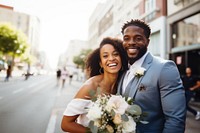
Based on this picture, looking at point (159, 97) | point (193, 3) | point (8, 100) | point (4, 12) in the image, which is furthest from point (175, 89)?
point (193, 3)

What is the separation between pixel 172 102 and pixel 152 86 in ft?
0.58

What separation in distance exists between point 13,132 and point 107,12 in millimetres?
27597

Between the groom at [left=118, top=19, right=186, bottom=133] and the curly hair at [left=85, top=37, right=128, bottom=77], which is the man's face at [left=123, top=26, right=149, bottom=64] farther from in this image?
the curly hair at [left=85, top=37, right=128, bottom=77]

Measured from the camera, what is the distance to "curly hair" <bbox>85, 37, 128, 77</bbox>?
2170 millimetres

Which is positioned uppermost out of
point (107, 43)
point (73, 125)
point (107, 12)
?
point (107, 12)

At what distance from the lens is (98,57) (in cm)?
250

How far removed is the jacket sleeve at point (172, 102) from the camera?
1594mm

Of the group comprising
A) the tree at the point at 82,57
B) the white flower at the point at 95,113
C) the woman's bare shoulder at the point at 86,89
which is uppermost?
the tree at the point at 82,57

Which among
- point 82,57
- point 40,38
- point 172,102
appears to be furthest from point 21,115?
point 82,57

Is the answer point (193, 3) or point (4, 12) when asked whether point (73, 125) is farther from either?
point (193, 3)

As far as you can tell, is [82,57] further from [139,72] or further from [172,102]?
[172,102]

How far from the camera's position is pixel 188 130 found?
216 inches

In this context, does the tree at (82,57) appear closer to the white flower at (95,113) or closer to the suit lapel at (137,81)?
the suit lapel at (137,81)

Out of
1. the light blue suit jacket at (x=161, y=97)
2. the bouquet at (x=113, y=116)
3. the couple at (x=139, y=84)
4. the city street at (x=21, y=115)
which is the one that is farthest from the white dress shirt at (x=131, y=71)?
the city street at (x=21, y=115)
